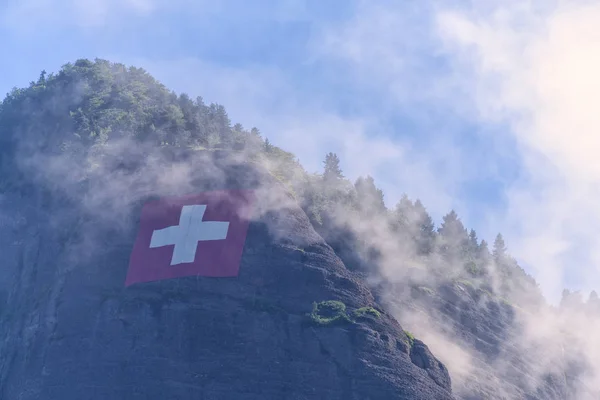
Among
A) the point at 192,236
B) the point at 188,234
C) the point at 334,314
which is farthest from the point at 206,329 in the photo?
the point at 334,314

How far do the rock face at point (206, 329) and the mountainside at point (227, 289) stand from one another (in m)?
0.11

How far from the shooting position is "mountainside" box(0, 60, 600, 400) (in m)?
54.7

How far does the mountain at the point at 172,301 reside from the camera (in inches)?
2131

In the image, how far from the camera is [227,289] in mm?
57406

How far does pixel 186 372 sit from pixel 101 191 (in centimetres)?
1658

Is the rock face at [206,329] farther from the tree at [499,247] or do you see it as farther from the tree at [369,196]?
the tree at [499,247]

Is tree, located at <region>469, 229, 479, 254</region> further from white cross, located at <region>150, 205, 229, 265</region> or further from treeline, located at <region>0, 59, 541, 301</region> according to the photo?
white cross, located at <region>150, 205, 229, 265</region>

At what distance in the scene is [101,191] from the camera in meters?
64.7

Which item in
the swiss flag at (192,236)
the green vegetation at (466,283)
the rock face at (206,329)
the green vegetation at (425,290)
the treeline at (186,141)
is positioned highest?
the treeline at (186,141)

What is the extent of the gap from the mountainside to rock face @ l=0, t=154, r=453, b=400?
105 mm

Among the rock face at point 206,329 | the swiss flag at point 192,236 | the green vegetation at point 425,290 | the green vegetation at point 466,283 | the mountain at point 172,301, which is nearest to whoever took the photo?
the rock face at point 206,329

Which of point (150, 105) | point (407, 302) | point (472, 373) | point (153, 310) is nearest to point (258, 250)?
point (153, 310)

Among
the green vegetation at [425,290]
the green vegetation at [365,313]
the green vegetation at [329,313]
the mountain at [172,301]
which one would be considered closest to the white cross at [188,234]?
the mountain at [172,301]

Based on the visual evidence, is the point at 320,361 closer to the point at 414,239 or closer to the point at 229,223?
the point at 229,223
